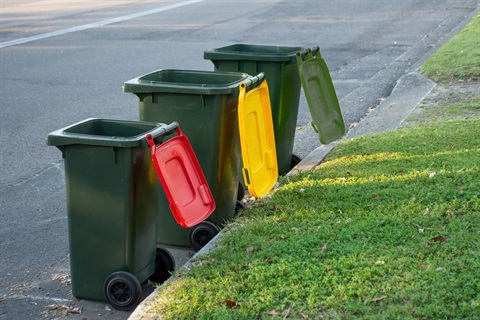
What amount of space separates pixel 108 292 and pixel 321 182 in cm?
218

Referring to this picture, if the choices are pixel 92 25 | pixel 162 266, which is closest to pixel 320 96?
pixel 162 266

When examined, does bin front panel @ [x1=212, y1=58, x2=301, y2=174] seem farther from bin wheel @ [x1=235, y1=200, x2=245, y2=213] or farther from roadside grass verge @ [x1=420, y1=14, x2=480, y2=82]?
roadside grass verge @ [x1=420, y1=14, x2=480, y2=82]

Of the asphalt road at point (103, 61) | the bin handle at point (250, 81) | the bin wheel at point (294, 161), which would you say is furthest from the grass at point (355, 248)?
the bin handle at point (250, 81)

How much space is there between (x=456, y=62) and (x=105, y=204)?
8103 millimetres

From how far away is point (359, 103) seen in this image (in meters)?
10.3

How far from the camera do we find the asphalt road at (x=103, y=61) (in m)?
5.76

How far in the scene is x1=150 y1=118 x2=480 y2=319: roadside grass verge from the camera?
4121 mm

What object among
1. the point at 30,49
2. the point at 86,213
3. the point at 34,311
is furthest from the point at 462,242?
the point at 30,49

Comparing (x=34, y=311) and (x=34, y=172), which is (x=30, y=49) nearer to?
(x=34, y=172)

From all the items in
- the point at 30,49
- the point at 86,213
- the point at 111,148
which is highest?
the point at 111,148

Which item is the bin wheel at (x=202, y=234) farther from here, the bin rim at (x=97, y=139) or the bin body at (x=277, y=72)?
the bin body at (x=277, y=72)

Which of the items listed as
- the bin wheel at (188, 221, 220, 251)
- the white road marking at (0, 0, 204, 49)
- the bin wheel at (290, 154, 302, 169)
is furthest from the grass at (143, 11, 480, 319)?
the white road marking at (0, 0, 204, 49)

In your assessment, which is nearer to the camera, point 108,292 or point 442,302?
point 442,302

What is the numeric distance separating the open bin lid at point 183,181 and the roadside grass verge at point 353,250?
0.28m
